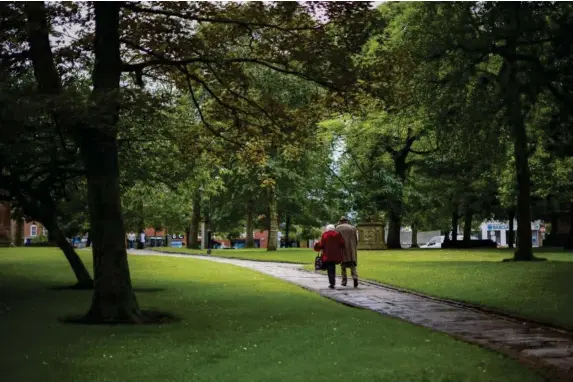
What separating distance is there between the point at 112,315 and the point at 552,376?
7.56m

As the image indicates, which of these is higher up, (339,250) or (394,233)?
(394,233)

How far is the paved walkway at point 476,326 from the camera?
8008 mm

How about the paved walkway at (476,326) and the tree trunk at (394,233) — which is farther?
the tree trunk at (394,233)

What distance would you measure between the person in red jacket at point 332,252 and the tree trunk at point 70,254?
21.5 ft

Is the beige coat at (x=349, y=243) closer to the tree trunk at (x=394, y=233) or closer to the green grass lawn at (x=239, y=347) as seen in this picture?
the green grass lawn at (x=239, y=347)

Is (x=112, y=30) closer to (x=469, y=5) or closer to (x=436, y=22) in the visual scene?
(x=469, y=5)

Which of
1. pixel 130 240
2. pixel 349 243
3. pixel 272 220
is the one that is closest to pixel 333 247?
pixel 349 243

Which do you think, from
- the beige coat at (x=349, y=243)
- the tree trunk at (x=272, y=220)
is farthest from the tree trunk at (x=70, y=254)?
the tree trunk at (x=272, y=220)

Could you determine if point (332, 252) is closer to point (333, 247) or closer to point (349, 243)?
point (333, 247)

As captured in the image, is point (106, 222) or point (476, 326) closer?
point (476, 326)

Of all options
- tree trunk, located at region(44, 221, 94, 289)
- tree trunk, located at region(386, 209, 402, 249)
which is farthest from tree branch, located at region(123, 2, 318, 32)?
tree trunk, located at region(386, 209, 402, 249)

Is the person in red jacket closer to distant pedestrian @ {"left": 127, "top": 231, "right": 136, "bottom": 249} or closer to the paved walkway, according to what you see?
the paved walkway

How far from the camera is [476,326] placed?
10.8m

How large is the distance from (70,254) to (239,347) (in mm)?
10032
